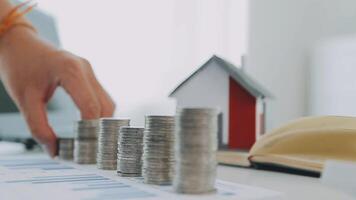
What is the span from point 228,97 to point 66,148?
34 centimetres

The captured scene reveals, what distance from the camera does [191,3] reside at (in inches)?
78.5

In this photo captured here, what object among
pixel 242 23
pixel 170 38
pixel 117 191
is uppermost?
pixel 242 23

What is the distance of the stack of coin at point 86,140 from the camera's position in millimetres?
769

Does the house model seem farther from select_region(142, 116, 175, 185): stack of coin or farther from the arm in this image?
select_region(142, 116, 175, 185): stack of coin

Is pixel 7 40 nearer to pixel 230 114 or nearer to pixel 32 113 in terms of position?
pixel 32 113

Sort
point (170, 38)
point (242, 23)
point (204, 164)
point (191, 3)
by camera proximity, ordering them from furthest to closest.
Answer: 1. point (242, 23)
2. point (191, 3)
3. point (170, 38)
4. point (204, 164)

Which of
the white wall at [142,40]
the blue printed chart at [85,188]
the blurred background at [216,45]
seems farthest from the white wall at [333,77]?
the blue printed chart at [85,188]

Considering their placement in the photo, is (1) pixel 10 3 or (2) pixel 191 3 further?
(2) pixel 191 3

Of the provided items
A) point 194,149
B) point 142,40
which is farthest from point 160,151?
point 142,40

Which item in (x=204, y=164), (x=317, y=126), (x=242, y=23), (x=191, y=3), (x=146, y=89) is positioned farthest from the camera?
(x=242, y=23)

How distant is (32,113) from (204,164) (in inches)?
19.3

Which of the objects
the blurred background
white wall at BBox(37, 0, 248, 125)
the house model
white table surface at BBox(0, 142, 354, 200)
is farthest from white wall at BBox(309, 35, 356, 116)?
white table surface at BBox(0, 142, 354, 200)

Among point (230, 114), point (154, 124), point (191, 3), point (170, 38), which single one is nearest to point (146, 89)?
point (170, 38)

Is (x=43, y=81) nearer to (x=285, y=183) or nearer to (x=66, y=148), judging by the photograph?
(x=66, y=148)
